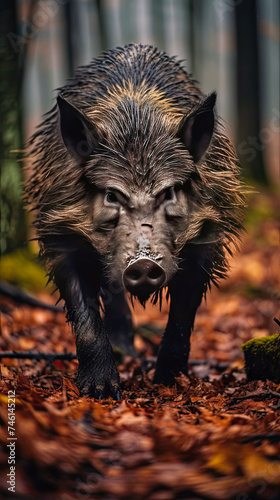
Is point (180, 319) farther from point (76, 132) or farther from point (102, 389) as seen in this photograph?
point (76, 132)

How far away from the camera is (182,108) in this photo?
15.9ft

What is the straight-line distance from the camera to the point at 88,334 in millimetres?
4238

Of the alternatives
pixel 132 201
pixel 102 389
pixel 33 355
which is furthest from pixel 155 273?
pixel 33 355

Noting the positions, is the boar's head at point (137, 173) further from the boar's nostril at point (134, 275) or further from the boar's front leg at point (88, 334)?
the boar's front leg at point (88, 334)

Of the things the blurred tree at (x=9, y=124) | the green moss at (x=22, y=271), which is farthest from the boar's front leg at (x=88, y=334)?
the blurred tree at (x=9, y=124)

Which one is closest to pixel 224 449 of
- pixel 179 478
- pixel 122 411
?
pixel 179 478

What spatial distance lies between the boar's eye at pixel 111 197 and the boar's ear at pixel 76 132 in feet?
1.33

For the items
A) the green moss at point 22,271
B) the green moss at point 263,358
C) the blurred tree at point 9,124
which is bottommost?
the green moss at point 263,358

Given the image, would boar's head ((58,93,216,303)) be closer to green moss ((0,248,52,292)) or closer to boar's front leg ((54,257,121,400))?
boar's front leg ((54,257,121,400))

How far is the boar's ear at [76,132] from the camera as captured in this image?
13.8 feet

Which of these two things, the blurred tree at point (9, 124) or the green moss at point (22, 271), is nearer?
the blurred tree at point (9, 124)

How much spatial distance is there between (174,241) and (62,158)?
1250 mm

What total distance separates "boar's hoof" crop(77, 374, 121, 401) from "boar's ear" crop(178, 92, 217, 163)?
187cm

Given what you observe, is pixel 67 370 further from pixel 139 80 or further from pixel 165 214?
pixel 139 80
